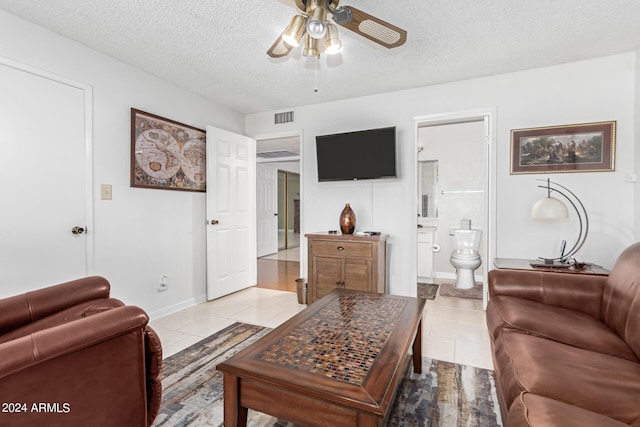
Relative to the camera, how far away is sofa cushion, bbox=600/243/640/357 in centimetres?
139

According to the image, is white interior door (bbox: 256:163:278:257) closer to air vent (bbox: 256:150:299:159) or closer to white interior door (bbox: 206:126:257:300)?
air vent (bbox: 256:150:299:159)

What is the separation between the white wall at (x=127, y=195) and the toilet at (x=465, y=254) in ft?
10.6

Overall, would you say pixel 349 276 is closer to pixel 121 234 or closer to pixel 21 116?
pixel 121 234

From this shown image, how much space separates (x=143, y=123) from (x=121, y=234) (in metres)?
1.07

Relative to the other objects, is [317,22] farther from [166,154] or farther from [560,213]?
[560,213]

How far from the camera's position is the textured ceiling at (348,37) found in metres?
2.01

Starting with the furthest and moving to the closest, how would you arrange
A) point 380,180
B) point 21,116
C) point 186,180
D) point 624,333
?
point 380,180 → point 186,180 → point 21,116 → point 624,333

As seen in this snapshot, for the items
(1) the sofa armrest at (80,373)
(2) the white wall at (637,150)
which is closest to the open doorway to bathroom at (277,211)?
(1) the sofa armrest at (80,373)

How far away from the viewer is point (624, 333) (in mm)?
1457

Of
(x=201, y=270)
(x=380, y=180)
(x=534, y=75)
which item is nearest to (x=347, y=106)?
(x=380, y=180)

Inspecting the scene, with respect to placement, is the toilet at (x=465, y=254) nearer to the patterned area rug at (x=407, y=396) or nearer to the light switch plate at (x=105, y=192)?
the patterned area rug at (x=407, y=396)

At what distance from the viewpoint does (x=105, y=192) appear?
8.66 feet

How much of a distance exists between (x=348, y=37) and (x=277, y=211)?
17.4 ft

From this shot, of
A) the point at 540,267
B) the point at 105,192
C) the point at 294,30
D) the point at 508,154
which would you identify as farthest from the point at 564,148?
the point at 105,192
